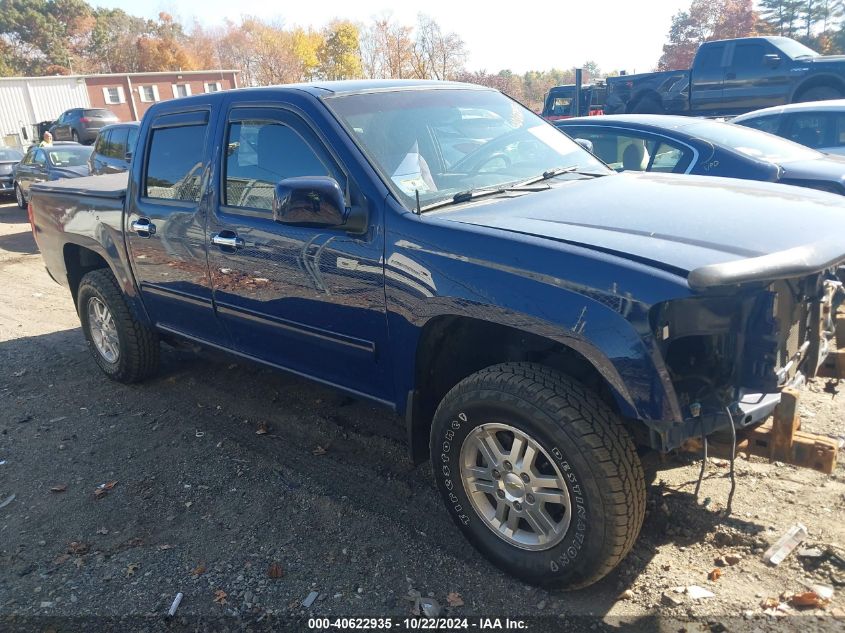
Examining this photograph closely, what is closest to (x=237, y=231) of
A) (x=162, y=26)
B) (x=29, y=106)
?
(x=29, y=106)

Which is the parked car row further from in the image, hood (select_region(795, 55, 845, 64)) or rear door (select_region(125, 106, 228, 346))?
hood (select_region(795, 55, 845, 64))

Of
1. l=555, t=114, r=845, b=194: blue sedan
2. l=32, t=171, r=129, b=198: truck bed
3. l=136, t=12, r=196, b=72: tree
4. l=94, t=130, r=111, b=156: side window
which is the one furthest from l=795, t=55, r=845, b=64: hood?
l=136, t=12, r=196, b=72: tree

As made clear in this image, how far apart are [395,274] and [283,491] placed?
4.88 feet

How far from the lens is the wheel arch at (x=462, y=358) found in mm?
2939

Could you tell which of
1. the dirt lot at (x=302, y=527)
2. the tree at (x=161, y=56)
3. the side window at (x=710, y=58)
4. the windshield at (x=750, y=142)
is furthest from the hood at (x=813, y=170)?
the tree at (x=161, y=56)

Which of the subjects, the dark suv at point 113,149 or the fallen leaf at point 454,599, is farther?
the dark suv at point 113,149

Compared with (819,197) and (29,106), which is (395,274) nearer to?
(819,197)

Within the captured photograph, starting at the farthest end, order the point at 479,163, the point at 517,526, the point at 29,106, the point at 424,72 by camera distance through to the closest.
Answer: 1. the point at 29,106
2. the point at 424,72
3. the point at 479,163
4. the point at 517,526

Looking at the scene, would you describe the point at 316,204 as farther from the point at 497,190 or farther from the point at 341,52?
the point at 341,52

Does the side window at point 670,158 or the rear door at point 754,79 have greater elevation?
the rear door at point 754,79

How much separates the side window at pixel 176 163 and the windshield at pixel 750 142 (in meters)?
4.28

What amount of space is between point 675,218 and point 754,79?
1371cm

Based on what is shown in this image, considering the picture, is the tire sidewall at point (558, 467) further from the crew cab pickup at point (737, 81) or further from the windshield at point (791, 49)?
the windshield at point (791, 49)

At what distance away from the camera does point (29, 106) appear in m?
44.3
